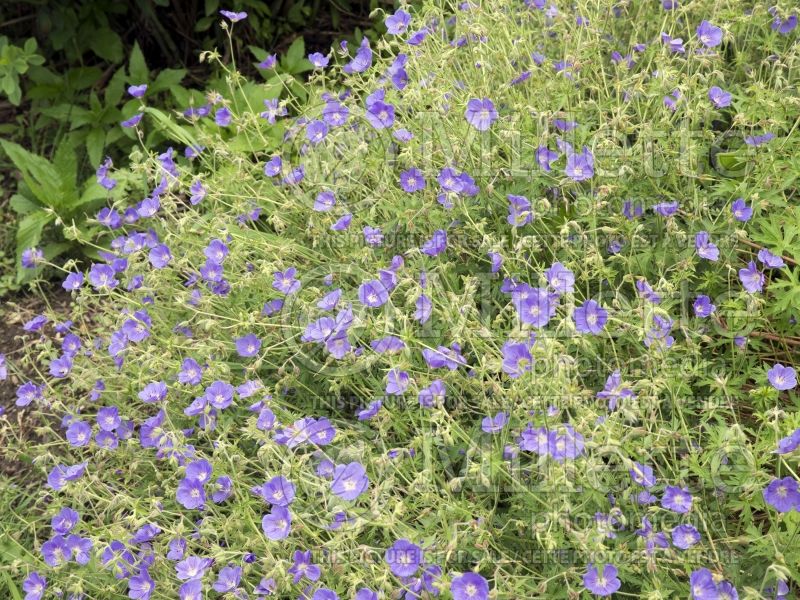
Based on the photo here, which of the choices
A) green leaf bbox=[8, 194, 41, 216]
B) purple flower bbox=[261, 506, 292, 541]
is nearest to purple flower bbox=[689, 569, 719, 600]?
purple flower bbox=[261, 506, 292, 541]

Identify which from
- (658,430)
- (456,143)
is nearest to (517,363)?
(658,430)

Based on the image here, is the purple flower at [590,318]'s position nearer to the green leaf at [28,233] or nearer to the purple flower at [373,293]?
the purple flower at [373,293]

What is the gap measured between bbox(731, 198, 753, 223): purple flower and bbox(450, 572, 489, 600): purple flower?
149 cm

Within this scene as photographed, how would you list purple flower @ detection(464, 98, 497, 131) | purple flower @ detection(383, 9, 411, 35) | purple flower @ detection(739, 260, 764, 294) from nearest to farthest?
purple flower @ detection(739, 260, 764, 294)
purple flower @ detection(464, 98, 497, 131)
purple flower @ detection(383, 9, 411, 35)

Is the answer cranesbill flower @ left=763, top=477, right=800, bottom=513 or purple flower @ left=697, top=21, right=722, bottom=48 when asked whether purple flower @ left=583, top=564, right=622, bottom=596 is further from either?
purple flower @ left=697, top=21, right=722, bottom=48

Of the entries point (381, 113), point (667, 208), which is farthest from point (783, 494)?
point (381, 113)

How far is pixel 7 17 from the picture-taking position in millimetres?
5656

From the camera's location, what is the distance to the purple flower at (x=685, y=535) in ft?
7.38

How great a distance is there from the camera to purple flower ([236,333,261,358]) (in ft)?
9.80

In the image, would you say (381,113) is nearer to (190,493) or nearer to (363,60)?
(363,60)

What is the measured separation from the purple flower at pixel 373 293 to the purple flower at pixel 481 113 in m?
0.67

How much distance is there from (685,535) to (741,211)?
115cm

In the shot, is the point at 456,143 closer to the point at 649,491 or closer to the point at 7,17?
the point at 649,491

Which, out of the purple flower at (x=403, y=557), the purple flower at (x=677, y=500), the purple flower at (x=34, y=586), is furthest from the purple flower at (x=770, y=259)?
the purple flower at (x=34, y=586)
